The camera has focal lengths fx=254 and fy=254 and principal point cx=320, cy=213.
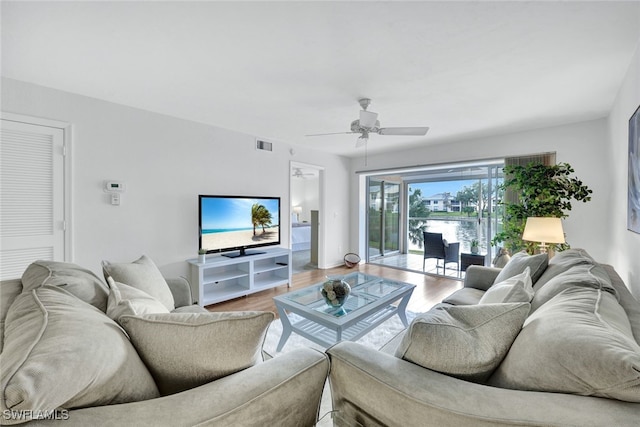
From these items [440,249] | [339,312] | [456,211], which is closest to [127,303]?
[339,312]

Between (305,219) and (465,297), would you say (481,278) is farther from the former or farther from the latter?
(305,219)

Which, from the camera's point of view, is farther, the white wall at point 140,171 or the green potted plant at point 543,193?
the green potted plant at point 543,193

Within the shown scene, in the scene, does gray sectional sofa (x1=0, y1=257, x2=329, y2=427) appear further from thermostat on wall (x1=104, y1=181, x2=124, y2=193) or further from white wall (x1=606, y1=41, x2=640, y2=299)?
white wall (x1=606, y1=41, x2=640, y2=299)

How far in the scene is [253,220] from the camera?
3791mm

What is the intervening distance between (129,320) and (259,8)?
64.2 inches

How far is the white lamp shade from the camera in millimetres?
2502

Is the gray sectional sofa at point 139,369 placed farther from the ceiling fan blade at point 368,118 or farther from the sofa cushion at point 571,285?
the ceiling fan blade at point 368,118

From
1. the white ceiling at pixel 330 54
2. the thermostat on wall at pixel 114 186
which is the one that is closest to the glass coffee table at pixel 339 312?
the white ceiling at pixel 330 54

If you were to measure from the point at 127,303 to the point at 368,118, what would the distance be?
7.46ft

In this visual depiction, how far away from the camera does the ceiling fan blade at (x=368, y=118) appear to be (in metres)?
2.41

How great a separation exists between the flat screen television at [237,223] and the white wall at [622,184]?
3715mm

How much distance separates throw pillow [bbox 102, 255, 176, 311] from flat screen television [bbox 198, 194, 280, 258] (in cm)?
147

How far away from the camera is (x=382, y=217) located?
588cm

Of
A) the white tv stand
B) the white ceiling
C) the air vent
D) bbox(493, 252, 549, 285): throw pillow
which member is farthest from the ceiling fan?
the white tv stand
